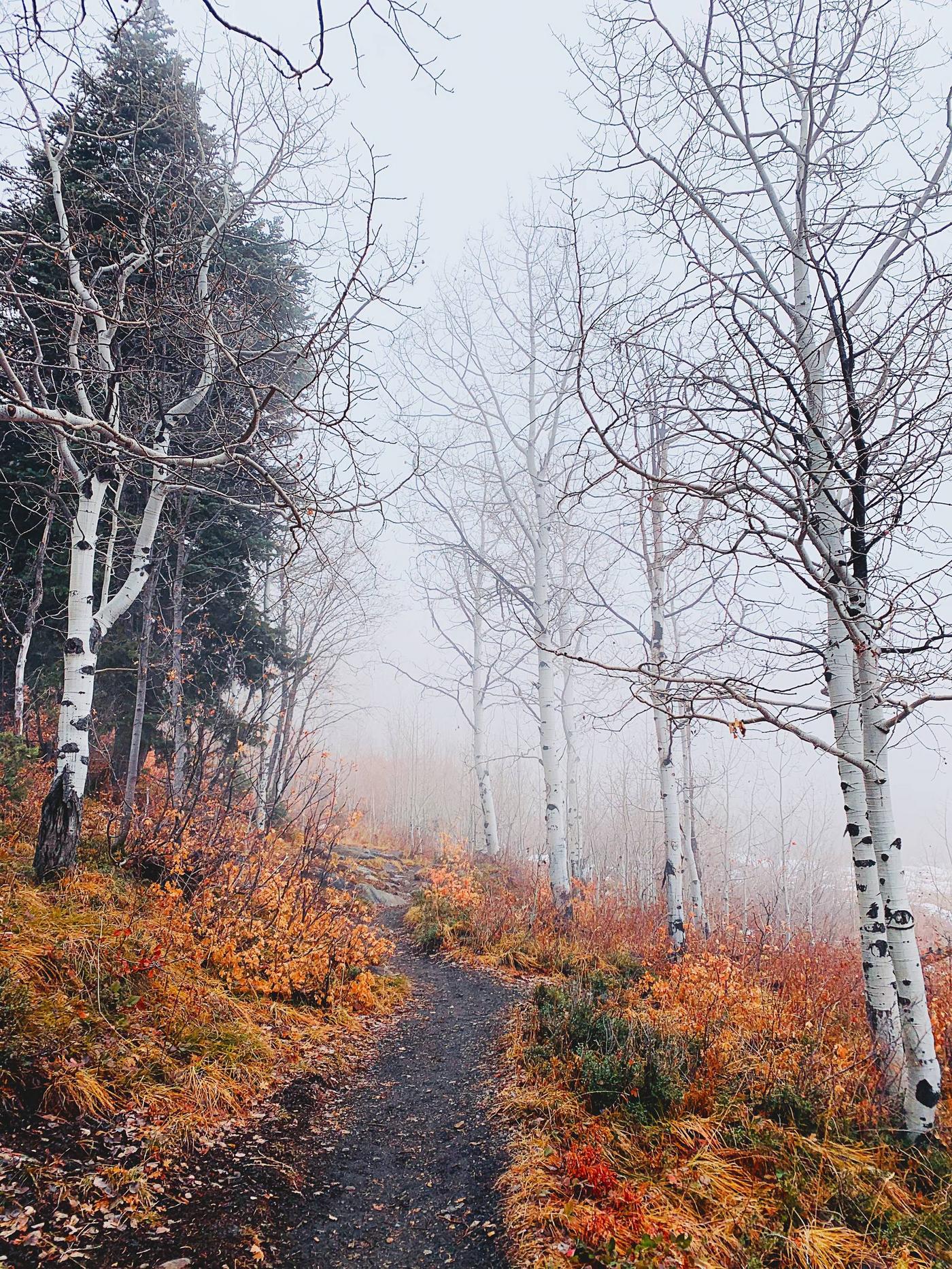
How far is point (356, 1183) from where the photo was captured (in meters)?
3.33

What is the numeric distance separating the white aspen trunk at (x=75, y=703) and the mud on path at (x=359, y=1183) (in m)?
2.94

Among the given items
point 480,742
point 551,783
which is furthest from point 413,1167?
point 480,742

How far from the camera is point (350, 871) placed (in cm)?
1036

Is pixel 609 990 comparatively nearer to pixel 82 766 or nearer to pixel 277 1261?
pixel 277 1261

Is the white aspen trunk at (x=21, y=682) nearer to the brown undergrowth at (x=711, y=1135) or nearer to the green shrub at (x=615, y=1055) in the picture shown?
the brown undergrowth at (x=711, y=1135)

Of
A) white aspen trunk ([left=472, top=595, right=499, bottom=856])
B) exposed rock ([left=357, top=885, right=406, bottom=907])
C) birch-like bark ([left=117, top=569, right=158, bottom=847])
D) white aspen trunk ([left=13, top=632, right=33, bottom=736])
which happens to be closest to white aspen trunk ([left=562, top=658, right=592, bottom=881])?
white aspen trunk ([left=472, top=595, right=499, bottom=856])

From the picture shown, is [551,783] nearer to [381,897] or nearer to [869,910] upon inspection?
[381,897]

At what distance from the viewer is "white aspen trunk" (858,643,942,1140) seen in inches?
133

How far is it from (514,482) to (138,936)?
9322mm

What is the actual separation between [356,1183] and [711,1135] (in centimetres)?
192

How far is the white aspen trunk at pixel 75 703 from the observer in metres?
5.36

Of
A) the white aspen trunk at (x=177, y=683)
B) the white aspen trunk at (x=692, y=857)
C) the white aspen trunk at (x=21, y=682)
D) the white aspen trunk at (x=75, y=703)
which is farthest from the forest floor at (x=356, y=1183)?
the white aspen trunk at (x=21, y=682)

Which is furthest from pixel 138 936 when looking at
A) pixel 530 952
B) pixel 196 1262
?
pixel 530 952

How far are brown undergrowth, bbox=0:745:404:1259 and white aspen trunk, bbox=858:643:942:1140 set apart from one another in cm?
365
